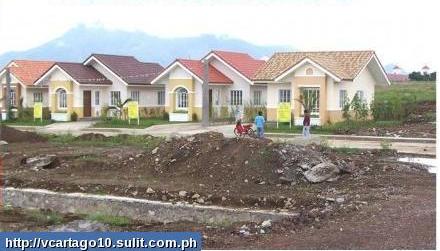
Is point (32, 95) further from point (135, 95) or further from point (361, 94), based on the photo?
point (361, 94)

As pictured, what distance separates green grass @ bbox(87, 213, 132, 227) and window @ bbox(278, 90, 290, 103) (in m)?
20.7

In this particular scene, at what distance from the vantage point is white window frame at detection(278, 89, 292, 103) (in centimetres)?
3288

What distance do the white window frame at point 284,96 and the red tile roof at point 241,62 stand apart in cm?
266

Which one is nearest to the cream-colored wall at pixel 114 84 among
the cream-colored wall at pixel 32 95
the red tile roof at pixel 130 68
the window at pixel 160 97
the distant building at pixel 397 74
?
the red tile roof at pixel 130 68

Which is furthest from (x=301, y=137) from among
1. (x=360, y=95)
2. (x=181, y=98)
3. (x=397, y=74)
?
(x=397, y=74)

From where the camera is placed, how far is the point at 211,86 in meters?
36.1

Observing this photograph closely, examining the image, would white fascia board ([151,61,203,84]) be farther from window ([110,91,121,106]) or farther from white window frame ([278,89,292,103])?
white window frame ([278,89,292,103])

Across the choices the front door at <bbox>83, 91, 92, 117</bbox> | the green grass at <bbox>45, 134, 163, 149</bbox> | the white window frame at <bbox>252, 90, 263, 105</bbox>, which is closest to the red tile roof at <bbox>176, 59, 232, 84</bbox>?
the white window frame at <bbox>252, 90, 263, 105</bbox>

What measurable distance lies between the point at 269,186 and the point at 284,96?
61.8 feet

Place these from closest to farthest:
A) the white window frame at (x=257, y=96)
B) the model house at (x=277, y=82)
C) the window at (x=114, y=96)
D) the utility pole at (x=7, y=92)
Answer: the model house at (x=277, y=82) → the white window frame at (x=257, y=96) → the utility pole at (x=7, y=92) → the window at (x=114, y=96)

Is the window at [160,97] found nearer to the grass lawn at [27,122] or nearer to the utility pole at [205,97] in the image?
the utility pole at [205,97]

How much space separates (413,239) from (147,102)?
30.9m

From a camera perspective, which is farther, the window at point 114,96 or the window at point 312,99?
the window at point 114,96

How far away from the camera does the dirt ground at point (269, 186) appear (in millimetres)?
10109
